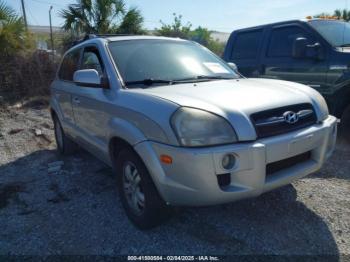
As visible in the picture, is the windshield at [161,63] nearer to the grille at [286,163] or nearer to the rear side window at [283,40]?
the grille at [286,163]

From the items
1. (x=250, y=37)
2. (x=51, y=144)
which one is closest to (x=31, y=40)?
(x=51, y=144)

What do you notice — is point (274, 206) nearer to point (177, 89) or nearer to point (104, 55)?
point (177, 89)

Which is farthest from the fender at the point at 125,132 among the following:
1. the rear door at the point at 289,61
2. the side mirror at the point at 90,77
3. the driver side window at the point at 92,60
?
the rear door at the point at 289,61

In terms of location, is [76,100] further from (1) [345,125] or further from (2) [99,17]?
(2) [99,17]

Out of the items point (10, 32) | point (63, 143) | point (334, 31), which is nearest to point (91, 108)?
point (63, 143)

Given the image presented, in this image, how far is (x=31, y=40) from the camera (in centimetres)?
1145

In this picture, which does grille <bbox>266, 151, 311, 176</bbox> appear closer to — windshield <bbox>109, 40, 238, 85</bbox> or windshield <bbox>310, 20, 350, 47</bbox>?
windshield <bbox>109, 40, 238, 85</bbox>

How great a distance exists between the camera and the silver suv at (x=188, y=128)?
244 cm

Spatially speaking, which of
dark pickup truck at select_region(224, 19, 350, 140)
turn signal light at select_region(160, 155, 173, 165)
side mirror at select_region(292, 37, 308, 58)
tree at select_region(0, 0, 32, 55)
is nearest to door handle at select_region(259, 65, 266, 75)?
dark pickup truck at select_region(224, 19, 350, 140)

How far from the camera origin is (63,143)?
17.5 feet

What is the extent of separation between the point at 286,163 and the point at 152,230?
125 cm

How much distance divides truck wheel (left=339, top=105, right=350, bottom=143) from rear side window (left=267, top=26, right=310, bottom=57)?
49.3 inches

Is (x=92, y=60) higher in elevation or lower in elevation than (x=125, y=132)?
higher

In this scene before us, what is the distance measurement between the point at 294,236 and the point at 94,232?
168 centimetres
